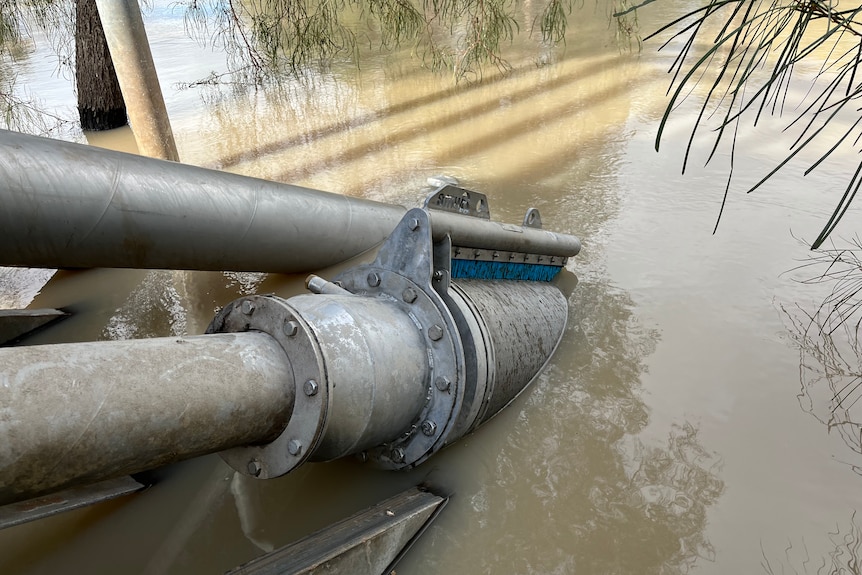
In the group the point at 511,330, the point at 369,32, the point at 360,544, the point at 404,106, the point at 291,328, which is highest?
the point at 369,32

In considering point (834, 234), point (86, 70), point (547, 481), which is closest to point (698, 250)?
point (834, 234)

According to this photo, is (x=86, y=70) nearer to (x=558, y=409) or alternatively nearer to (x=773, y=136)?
(x=558, y=409)

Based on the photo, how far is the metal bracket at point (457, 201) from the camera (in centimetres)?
242

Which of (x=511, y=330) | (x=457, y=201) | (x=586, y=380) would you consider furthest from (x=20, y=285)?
(x=586, y=380)

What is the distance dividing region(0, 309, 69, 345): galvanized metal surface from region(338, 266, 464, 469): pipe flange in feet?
5.11

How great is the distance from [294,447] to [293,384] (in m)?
0.14

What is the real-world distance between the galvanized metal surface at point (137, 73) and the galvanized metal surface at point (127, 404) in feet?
8.45

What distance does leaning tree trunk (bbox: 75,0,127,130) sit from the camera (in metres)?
4.63

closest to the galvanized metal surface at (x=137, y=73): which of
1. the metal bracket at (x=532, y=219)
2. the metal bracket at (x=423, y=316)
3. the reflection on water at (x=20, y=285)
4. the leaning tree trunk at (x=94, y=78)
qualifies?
the reflection on water at (x=20, y=285)

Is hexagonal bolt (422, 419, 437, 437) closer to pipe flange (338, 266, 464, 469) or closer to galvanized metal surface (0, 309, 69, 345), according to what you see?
pipe flange (338, 266, 464, 469)

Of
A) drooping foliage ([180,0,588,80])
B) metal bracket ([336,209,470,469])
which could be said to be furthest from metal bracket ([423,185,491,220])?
drooping foliage ([180,0,588,80])

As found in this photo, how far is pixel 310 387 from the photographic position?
1.42 meters

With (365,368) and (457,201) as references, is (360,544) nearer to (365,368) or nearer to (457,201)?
(365,368)

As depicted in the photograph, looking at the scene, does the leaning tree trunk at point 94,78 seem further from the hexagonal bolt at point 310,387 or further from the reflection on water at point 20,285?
the hexagonal bolt at point 310,387
